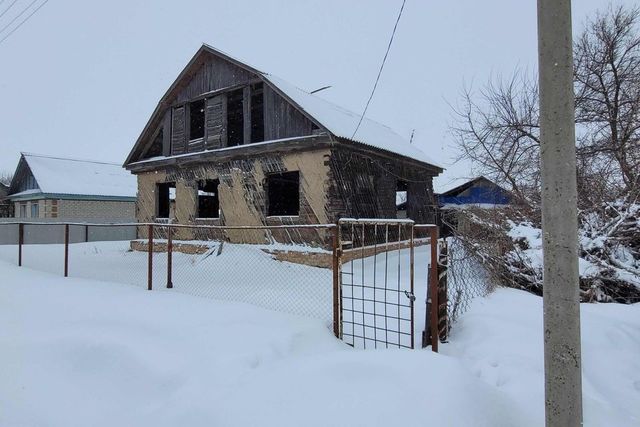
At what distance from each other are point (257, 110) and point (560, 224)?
13.0 m

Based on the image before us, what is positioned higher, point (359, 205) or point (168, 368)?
point (359, 205)

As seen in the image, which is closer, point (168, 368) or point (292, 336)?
point (168, 368)

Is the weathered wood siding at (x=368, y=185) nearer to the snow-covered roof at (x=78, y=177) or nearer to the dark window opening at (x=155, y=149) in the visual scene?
the dark window opening at (x=155, y=149)

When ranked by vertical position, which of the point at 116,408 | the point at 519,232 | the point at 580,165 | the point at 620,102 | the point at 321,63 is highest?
the point at 321,63

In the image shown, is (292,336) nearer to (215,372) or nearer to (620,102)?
(215,372)

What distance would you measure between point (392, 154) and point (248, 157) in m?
4.76

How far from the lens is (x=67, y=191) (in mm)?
21891

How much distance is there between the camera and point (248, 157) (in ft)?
39.6

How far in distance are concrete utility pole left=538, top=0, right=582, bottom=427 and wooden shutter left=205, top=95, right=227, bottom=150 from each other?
11.5 metres

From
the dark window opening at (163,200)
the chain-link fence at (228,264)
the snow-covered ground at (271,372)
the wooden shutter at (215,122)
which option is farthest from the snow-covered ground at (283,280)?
the wooden shutter at (215,122)

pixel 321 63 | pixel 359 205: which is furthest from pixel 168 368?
pixel 321 63

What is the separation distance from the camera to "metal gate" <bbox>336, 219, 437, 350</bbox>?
4.31 metres

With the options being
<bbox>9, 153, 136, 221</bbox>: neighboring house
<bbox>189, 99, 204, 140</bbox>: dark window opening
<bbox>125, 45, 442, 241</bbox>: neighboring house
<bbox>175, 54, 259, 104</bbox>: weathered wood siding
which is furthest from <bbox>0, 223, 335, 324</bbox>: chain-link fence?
<bbox>9, 153, 136, 221</bbox>: neighboring house

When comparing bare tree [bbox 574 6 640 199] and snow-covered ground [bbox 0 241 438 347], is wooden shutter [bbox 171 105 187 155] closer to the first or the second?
snow-covered ground [bbox 0 241 438 347]
